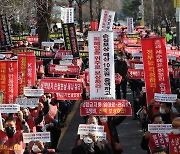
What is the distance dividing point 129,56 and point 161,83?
10.5 m

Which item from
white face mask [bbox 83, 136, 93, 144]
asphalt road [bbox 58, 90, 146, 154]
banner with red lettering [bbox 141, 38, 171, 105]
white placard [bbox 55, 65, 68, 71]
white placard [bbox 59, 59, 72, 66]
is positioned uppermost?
banner with red lettering [bbox 141, 38, 171, 105]

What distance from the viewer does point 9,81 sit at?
13273mm

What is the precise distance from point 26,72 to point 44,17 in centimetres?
1076

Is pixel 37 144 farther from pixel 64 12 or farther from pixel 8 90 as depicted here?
pixel 64 12

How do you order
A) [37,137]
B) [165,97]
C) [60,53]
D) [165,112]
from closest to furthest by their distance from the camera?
1. [37,137]
2. [165,112]
3. [165,97]
4. [60,53]

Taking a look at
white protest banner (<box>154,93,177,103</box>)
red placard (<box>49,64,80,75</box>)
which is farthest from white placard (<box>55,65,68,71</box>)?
white protest banner (<box>154,93,177,103</box>)

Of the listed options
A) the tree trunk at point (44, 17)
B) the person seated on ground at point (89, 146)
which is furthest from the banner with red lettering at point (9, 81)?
the tree trunk at point (44, 17)

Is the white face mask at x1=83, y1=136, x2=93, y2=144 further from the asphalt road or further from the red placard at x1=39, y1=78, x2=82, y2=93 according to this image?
the red placard at x1=39, y1=78, x2=82, y2=93

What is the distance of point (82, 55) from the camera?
70.8 ft

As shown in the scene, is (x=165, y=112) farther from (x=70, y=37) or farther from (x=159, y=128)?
(x=70, y=37)

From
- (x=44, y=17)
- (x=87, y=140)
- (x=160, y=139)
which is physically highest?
(x=44, y=17)

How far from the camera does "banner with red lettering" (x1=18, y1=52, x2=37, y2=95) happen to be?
14.2 m

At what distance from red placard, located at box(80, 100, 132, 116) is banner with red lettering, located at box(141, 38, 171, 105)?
186 centimetres

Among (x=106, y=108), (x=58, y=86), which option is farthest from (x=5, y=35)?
(x=106, y=108)
